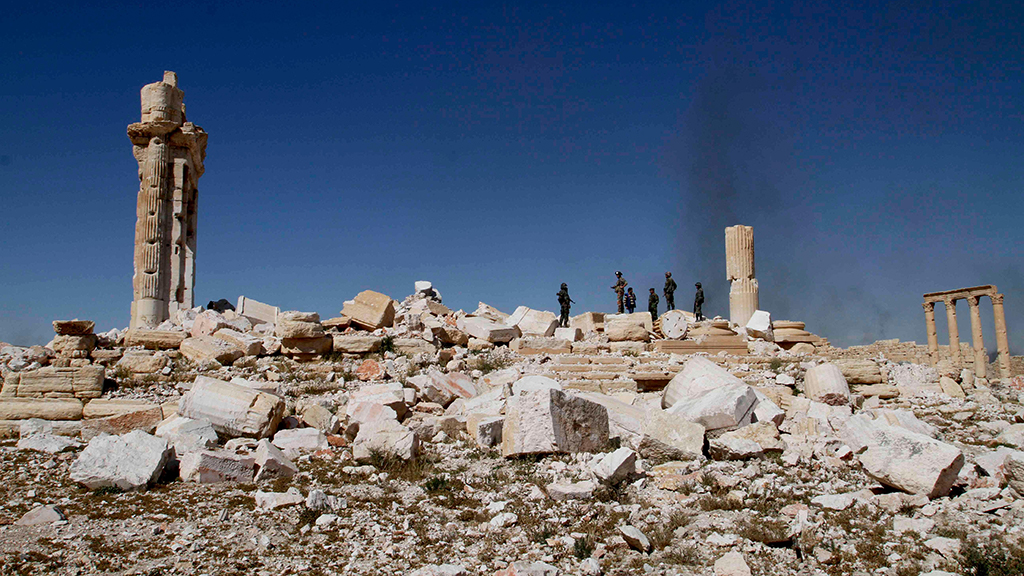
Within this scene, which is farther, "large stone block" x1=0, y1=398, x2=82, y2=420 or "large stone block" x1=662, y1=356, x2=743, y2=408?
"large stone block" x1=0, y1=398, x2=82, y2=420

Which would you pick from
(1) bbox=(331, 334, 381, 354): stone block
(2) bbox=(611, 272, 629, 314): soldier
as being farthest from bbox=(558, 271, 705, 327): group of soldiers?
(1) bbox=(331, 334, 381, 354): stone block

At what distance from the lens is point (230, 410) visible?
28.2 feet

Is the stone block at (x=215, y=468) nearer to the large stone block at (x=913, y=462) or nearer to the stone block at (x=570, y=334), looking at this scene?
the large stone block at (x=913, y=462)

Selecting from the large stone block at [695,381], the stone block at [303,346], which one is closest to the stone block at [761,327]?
the large stone block at [695,381]

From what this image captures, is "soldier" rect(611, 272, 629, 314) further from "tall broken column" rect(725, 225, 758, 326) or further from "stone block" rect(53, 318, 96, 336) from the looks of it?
"stone block" rect(53, 318, 96, 336)

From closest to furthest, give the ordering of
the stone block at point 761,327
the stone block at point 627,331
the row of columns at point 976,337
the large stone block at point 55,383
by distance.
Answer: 1. the large stone block at point 55,383
2. the stone block at point 627,331
3. the stone block at point 761,327
4. the row of columns at point 976,337

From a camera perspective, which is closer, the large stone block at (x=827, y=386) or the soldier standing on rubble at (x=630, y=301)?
the large stone block at (x=827, y=386)

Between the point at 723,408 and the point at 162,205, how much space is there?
1915 centimetres

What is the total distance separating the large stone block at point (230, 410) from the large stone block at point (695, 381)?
5518 millimetres

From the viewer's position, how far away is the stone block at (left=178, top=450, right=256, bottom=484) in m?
6.81

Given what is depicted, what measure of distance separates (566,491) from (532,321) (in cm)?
1315

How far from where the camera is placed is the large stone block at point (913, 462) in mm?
5730

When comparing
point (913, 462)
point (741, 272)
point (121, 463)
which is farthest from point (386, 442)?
→ point (741, 272)

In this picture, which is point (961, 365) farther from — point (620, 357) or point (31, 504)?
point (31, 504)
